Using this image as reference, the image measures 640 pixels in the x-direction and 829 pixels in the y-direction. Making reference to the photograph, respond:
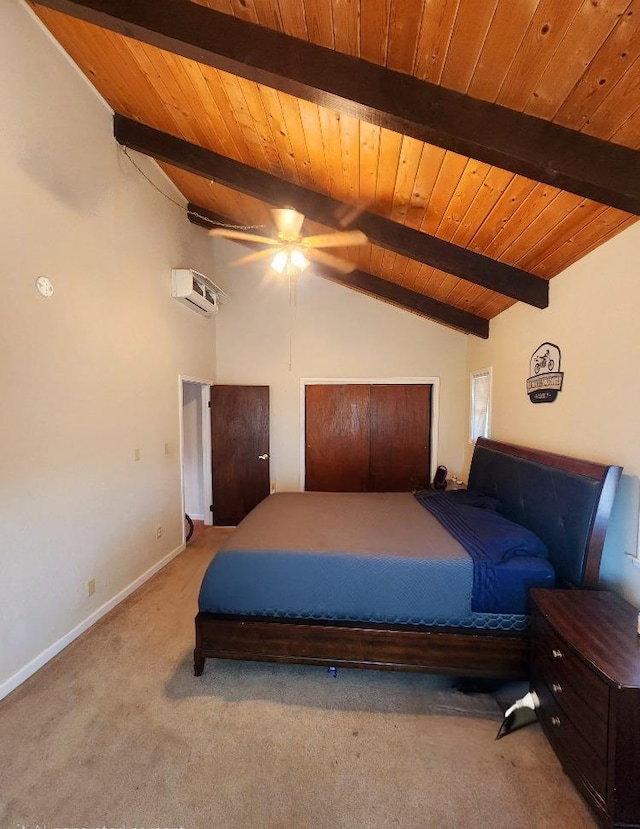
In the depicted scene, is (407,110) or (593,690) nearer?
(593,690)

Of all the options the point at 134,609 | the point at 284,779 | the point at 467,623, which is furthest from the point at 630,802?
the point at 134,609

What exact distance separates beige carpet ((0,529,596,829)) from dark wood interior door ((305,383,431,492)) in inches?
106

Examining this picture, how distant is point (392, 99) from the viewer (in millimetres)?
1429

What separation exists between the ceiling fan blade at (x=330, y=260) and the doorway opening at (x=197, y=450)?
6.71 feet

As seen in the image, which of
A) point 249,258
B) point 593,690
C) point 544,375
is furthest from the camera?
point 249,258

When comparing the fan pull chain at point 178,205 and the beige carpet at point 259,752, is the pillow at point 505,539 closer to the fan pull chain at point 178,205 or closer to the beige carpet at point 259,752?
the beige carpet at point 259,752

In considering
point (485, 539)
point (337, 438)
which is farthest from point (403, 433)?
point (485, 539)

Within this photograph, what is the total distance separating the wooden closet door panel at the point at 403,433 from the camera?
177 inches

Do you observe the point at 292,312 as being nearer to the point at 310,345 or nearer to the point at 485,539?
the point at 310,345

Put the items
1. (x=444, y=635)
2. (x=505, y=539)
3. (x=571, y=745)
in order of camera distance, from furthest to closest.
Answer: (x=505, y=539)
(x=444, y=635)
(x=571, y=745)

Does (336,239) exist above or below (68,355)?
above

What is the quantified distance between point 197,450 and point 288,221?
10.9ft

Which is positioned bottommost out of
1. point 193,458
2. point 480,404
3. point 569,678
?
point 569,678

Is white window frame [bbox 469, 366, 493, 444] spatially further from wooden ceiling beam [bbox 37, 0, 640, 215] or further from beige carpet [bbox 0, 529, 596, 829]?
beige carpet [bbox 0, 529, 596, 829]
